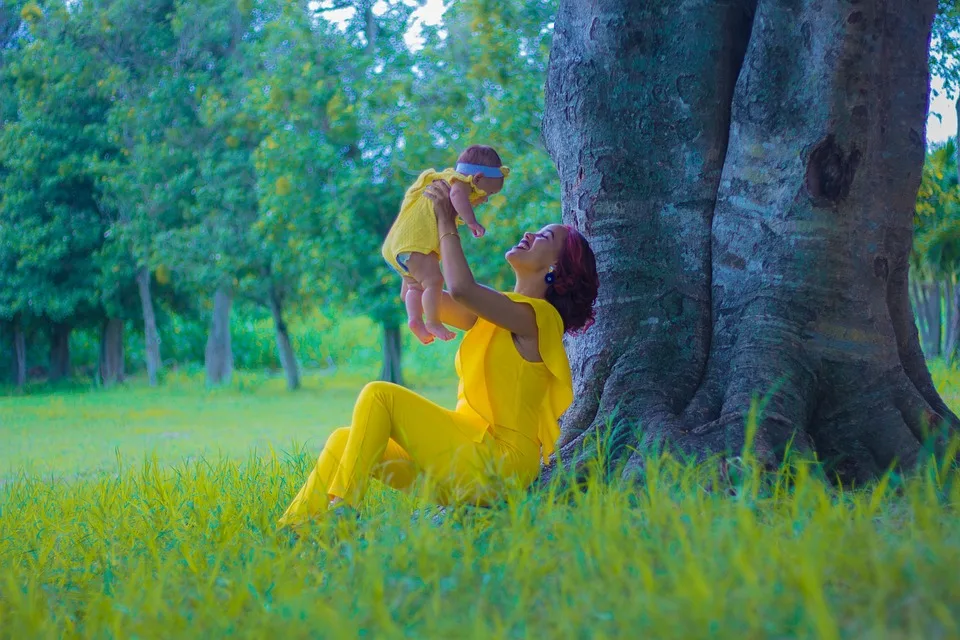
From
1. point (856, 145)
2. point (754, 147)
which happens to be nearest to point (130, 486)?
point (754, 147)

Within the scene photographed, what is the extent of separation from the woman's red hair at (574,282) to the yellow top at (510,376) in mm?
121

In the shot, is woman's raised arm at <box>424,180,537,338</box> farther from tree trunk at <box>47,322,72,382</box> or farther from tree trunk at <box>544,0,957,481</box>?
tree trunk at <box>47,322,72,382</box>

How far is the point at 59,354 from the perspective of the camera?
73.4ft

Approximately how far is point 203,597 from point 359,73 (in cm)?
1521

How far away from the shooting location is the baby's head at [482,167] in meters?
3.92

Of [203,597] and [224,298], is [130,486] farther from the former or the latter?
[224,298]

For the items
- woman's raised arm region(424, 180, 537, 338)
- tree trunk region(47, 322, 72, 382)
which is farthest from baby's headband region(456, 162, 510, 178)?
tree trunk region(47, 322, 72, 382)

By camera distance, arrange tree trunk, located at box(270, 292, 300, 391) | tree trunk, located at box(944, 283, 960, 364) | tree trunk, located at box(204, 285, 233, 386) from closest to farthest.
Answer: tree trunk, located at box(944, 283, 960, 364), tree trunk, located at box(270, 292, 300, 391), tree trunk, located at box(204, 285, 233, 386)

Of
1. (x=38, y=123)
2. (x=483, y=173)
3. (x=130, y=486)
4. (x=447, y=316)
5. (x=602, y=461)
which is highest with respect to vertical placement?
(x=38, y=123)

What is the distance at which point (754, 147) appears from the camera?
4066mm

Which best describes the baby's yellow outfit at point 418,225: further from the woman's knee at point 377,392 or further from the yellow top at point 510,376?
the woman's knee at point 377,392

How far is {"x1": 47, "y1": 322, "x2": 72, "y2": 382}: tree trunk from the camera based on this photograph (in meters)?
22.1

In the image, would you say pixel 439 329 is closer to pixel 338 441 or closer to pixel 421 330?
pixel 421 330

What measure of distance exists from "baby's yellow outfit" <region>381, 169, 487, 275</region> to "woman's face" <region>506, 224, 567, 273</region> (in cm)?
40
